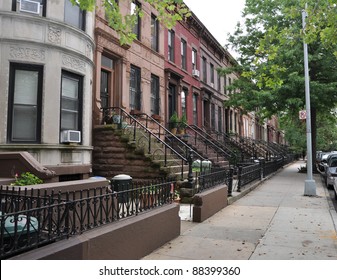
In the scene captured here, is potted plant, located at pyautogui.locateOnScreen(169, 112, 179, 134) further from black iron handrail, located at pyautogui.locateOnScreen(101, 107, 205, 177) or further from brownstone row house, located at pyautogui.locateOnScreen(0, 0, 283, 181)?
brownstone row house, located at pyautogui.locateOnScreen(0, 0, 283, 181)

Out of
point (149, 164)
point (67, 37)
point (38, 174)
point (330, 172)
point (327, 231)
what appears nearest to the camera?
point (327, 231)

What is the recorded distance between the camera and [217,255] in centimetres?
509

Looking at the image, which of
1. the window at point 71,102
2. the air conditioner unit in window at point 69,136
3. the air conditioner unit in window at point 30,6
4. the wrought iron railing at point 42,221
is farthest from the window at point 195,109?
the wrought iron railing at point 42,221

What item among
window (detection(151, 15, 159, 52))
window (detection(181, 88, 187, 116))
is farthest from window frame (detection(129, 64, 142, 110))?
window (detection(181, 88, 187, 116))

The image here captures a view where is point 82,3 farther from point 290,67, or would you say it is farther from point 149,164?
point 290,67

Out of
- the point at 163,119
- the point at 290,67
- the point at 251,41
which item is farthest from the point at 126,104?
the point at 251,41

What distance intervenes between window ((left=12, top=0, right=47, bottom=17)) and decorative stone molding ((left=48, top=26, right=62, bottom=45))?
0.48 m

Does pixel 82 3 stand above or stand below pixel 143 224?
above

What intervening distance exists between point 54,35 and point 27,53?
3.25ft

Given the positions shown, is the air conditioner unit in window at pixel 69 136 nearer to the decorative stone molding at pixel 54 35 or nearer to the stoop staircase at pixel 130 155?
the stoop staircase at pixel 130 155

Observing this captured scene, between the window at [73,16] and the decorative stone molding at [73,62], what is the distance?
3.77 feet

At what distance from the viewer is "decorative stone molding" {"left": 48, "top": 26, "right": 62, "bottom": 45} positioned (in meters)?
9.16

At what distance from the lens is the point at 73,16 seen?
10109mm

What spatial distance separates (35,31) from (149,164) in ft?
17.1
